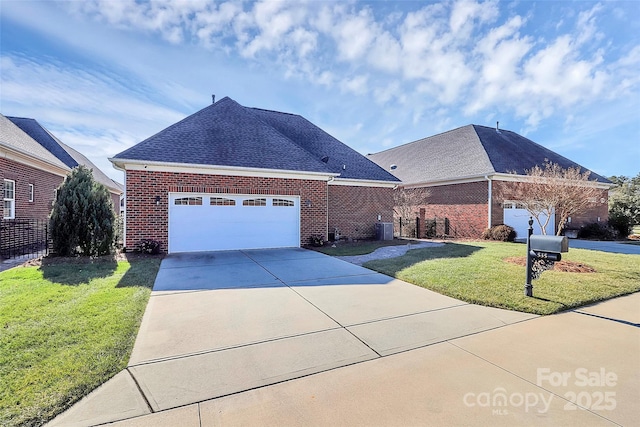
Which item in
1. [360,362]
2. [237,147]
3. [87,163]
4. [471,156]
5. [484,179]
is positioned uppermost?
[87,163]

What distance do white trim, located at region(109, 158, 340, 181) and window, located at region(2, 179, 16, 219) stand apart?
16.8 feet

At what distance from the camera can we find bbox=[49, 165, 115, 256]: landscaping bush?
9.41 meters

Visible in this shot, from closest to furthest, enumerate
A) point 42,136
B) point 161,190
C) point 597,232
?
point 161,190 → point 597,232 → point 42,136

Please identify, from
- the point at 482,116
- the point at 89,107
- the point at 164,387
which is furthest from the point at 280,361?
the point at 482,116

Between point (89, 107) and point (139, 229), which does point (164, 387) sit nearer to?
point (139, 229)

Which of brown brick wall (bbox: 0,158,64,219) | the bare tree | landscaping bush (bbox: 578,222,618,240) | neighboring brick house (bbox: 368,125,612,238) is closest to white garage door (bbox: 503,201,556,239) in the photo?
neighboring brick house (bbox: 368,125,612,238)

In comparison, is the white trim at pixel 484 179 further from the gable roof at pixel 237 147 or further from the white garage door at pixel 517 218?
Answer: the gable roof at pixel 237 147

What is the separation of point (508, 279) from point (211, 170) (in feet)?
31.7

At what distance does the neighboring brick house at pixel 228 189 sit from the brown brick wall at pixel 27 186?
525 centimetres

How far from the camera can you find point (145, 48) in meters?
9.65

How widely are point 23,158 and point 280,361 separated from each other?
15.1 meters

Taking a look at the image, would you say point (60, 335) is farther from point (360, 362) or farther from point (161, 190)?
point (161, 190)

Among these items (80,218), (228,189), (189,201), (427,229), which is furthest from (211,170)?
(427,229)

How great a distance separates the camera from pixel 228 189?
36.4 ft
